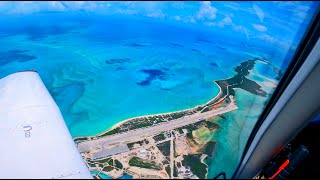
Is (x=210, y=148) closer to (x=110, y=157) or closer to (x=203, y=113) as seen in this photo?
(x=203, y=113)

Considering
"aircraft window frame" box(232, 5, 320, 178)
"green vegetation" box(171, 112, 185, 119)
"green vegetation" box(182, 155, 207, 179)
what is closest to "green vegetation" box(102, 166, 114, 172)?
"green vegetation" box(182, 155, 207, 179)

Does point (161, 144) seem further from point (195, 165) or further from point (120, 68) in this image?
point (120, 68)

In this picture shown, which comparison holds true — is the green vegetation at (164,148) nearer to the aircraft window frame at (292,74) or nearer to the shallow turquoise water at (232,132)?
the shallow turquoise water at (232,132)

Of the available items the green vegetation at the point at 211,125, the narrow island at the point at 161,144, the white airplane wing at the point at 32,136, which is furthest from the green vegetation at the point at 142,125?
the white airplane wing at the point at 32,136

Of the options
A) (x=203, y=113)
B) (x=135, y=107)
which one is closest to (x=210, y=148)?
(x=203, y=113)

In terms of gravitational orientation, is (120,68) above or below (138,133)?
above

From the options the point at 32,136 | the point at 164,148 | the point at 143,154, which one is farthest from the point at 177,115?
the point at 32,136

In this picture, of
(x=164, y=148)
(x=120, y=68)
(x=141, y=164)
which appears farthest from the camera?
(x=120, y=68)

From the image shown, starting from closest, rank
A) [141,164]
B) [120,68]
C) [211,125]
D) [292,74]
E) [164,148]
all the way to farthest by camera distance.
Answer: [292,74] → [141,164] → [164,148] → [211,125] → [120,68]
